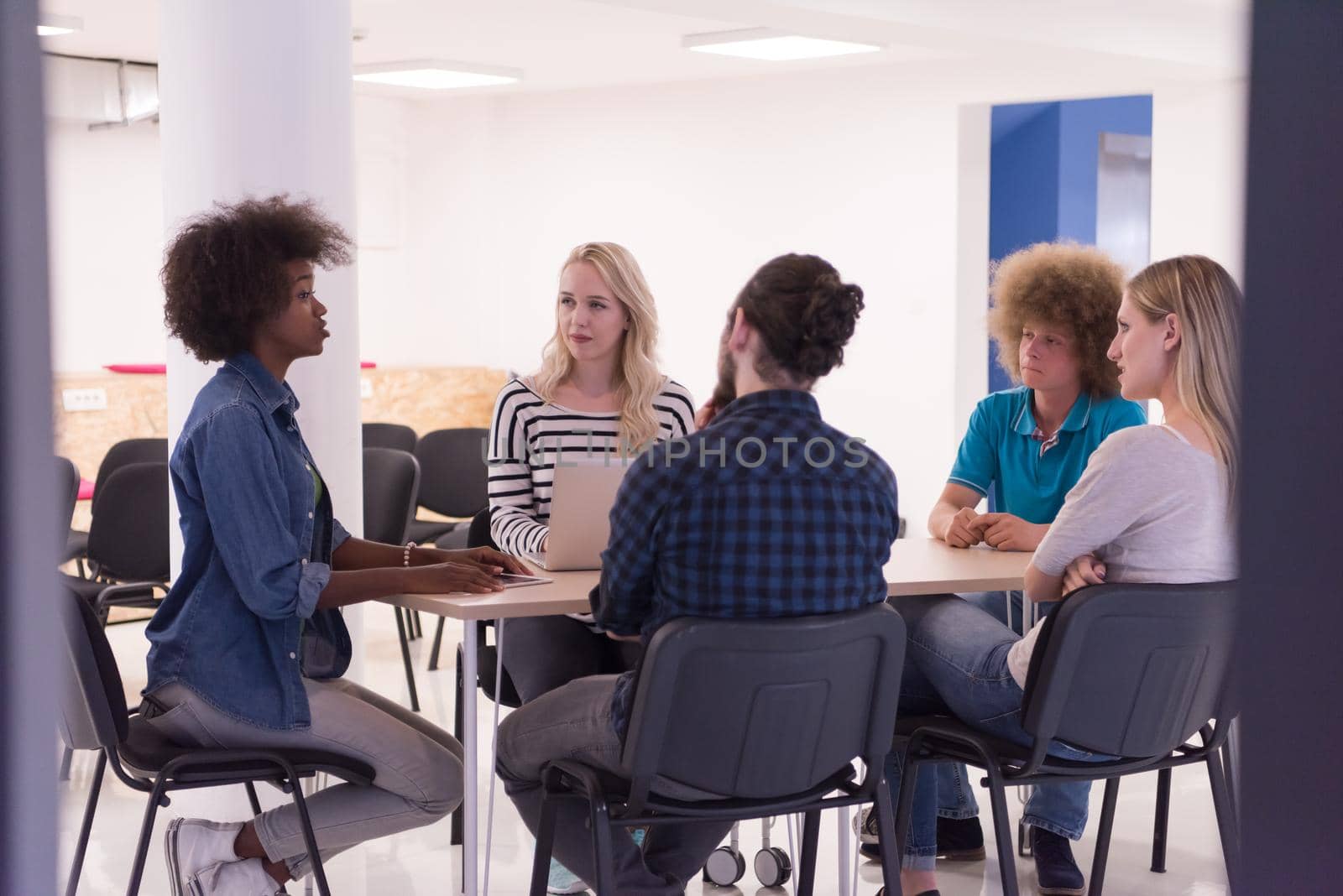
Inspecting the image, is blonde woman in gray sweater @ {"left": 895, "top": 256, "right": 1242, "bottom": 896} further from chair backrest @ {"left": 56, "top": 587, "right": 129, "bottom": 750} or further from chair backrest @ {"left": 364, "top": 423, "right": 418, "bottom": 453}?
chair backrest @ {"left": 364, "top": 423, "right": 418, "bottom": 453}

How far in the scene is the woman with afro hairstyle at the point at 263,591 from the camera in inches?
93.5

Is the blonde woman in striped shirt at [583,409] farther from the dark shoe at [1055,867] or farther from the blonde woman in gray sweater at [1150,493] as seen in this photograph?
the dark shoe at [1055,867]

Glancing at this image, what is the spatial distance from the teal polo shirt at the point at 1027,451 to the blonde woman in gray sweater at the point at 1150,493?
24.2 inches

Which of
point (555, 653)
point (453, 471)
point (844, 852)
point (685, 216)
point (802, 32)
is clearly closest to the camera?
point (844, 852)

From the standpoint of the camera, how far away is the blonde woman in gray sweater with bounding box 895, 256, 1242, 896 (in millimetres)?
2424

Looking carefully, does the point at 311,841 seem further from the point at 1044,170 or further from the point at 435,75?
the point at 1044,170

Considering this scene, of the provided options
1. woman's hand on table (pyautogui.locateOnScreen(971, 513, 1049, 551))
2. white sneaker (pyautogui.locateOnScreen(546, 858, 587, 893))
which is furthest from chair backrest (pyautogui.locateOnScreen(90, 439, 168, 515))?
woman's hand on table (pyautogui.locateOnScreen(971, 513, 1049, 551))

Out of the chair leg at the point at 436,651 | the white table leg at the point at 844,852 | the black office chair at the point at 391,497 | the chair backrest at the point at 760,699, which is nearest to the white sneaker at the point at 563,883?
the white table leg at the point at 844,852

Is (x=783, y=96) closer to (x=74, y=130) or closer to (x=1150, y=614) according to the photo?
(x=74, y=130)

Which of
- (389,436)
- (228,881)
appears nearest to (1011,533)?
(228,881)

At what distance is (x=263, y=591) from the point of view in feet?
7.71

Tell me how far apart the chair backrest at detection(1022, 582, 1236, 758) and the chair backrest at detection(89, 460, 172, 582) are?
2.97 meters

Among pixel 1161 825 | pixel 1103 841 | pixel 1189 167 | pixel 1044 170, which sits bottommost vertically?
pixel 1161 825

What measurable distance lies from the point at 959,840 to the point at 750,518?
166cm
